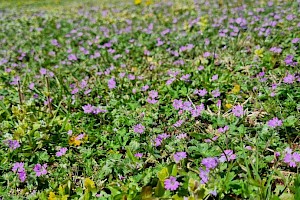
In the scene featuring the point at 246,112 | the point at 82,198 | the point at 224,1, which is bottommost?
the point at 82,198

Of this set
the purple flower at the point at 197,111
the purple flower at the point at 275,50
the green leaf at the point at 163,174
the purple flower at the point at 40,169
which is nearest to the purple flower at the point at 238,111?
the purple flower at the point at 197,111

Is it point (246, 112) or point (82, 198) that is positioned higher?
point (246, 112)

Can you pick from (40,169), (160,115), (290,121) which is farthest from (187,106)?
(40,169)

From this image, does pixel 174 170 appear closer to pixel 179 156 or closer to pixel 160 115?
pixel 179 156

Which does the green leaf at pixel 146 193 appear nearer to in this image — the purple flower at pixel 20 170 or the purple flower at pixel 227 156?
the purple flower at pixel 227 156

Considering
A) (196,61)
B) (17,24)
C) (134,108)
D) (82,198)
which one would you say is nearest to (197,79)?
(196,61)

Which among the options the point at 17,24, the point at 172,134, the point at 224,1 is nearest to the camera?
the point at 172,134

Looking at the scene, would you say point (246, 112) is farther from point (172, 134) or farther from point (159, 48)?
point (159, 48)

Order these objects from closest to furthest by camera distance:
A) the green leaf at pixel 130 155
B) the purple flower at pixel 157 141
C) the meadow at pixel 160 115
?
1. the meadow at pixel 160 115
2. the green leaf at pixel 130 155
3. the purple flower at pixel 157 141
